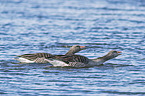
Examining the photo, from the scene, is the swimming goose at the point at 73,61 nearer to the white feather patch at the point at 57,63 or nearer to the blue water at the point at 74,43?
the white feather patch at the point at 57,63

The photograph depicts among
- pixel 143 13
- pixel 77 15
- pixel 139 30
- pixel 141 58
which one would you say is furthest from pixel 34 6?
pixel 141 58

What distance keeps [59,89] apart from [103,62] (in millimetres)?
5269

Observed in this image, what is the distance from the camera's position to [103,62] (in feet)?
70.3

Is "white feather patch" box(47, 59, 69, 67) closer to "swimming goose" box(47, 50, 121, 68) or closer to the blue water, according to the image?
"swimming goose" box(47, 50, 121, 68)

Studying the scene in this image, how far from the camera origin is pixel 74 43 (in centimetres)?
2636

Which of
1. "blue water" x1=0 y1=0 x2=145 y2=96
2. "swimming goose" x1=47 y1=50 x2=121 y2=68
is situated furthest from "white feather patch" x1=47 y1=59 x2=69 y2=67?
"blue water" x1=0 y1=0 x2=145 y2=96

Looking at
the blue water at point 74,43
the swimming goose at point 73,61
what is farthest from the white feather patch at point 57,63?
the blue water at point 74,43

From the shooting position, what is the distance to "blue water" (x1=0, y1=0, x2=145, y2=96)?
1703 cm

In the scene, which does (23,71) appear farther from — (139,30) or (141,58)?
(139,30)

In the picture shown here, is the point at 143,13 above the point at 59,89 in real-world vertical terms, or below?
above

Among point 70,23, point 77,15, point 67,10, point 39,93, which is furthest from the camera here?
point 67,10

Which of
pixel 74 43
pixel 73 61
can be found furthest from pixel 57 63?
pixel 74 43

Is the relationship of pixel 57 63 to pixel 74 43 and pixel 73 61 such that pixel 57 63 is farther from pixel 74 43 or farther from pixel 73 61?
pixel 74 43

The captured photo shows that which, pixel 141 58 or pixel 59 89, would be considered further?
pixel 141 58
